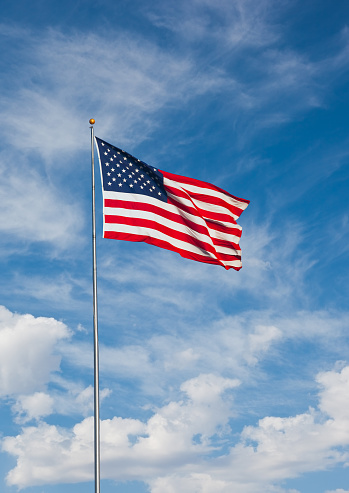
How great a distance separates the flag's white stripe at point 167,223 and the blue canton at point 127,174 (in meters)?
1.04

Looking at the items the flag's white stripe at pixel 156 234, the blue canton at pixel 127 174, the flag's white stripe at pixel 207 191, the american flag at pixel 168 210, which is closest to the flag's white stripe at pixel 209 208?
the american flag at pixel 168 210

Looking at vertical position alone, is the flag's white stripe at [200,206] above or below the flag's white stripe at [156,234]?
above

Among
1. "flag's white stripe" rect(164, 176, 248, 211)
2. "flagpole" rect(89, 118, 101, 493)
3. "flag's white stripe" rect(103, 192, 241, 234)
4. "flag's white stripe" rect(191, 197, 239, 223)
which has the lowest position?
"flagpole" rect(89, 118, 101, 493)

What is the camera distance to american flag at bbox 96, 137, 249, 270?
2995cm

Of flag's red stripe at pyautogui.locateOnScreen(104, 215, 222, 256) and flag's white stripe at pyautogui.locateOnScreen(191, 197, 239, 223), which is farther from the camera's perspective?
flag's white stripe at pyautogui.locateOnScreen(191, 197, 239, 223)

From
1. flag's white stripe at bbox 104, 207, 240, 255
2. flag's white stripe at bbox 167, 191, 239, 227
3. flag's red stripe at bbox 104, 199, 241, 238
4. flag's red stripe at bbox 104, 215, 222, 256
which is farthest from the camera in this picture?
flag's white stripe at bbox 167, 191, 239, 227

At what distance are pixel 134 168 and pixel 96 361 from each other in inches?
410

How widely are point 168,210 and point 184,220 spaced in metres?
1.21

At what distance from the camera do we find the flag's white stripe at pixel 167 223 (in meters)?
29.6

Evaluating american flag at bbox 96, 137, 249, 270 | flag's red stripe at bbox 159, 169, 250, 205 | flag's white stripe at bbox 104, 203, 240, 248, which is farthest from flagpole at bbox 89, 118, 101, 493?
flag's red stripe at bbox 159, 169, 250, 205

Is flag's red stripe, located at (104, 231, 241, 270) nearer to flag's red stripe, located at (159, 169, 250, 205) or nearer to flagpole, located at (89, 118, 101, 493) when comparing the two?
flagpole, located at (89, 118, 101, 493)

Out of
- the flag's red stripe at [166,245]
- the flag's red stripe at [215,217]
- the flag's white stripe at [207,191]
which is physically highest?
the flag's white stripe at [207,191]

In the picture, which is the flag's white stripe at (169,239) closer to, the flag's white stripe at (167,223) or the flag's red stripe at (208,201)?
the flag's white stripe at (167,223)

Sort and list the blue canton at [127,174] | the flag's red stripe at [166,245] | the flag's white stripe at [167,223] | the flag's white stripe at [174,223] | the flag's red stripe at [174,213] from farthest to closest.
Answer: the blue canton at [127,174], the flag's red stripe at [174,213], the flag's white stripe at [174,223], the flag's white stripe at [167,223], the flag's red stripe at [166,245]
